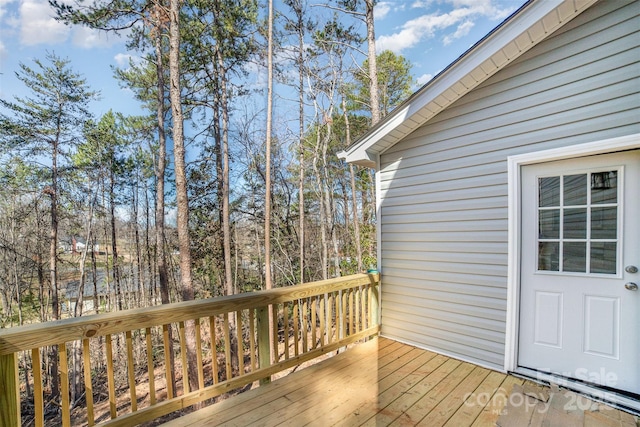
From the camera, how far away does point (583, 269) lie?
7.44 feet

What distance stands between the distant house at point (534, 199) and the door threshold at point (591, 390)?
11 mm

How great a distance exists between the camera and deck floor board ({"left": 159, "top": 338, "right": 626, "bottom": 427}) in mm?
1918

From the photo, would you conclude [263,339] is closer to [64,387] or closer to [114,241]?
[64,387]

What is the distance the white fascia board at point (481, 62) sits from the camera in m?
2.22

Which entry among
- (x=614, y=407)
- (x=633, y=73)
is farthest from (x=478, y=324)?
(x=633, y=73)

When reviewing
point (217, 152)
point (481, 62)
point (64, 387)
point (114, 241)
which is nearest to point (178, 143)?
point (217, 152)

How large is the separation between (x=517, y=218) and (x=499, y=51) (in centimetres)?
150

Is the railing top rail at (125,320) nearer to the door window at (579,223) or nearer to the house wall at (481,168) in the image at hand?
the house wall at (481,168)

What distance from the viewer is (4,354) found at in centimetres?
134

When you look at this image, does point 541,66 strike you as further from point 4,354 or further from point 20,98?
point 20,98

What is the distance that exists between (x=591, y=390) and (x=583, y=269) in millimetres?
932

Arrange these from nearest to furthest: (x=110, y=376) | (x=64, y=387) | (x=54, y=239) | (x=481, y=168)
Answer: (x=64, y=387) < (x=110, y=376) < (x=481, y=168) < (x=54, y=239)

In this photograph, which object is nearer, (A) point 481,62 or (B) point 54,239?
(A) point 481,62

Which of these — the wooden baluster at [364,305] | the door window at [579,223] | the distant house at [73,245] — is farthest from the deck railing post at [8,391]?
the distant house at [73,245]
